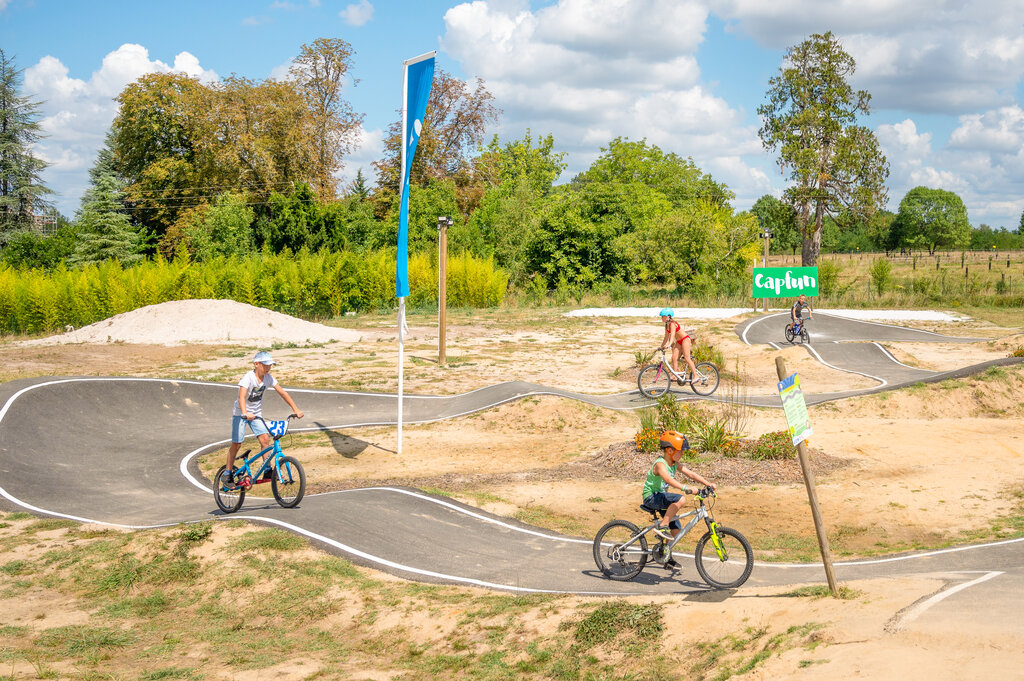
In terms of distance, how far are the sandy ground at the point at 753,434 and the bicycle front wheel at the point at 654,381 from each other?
191cm

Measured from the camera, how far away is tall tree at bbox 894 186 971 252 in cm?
12281

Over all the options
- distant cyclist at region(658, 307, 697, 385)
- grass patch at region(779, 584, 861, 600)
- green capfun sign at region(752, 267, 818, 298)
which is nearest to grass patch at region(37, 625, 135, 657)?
grass patch at region(779, 584, 861, 600)

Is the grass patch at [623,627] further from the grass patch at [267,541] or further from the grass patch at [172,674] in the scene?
the grass patch at [267,541]

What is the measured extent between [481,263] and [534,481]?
36.5m

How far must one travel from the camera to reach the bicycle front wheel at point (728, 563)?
755 centimetres

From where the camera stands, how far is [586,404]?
58.4 ft

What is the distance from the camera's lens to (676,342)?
18.3 m

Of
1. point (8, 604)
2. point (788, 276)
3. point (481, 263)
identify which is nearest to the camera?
point (8, 604)

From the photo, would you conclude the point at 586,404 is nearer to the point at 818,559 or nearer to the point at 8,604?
the point at 818,559

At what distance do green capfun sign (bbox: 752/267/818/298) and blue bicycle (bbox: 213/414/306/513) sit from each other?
31.4 metres

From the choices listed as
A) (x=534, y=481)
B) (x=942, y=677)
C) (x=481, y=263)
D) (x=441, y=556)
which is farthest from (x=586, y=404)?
(x=481, y=263)

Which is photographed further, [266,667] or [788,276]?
[788,276]

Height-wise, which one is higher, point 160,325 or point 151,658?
point 160,325

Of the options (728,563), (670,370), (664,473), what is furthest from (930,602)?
(670,370)
